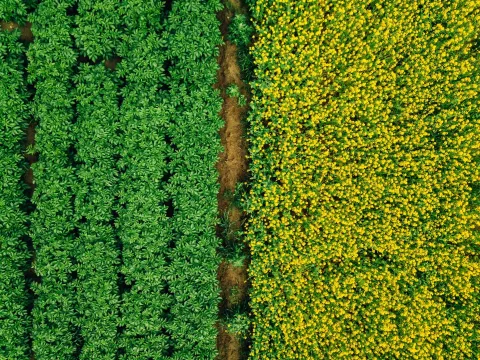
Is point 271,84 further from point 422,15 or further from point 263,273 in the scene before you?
point 263,273

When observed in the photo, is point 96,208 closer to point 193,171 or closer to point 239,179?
point 193,171

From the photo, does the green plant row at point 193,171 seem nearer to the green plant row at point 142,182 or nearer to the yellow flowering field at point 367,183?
the green plant row at point 142,182

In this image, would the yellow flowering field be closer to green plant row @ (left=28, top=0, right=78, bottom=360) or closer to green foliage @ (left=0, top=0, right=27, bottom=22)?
green plant row @ (left=28, top=0, right=78, bottom=360)

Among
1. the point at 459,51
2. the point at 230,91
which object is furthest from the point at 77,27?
the point at 459,51

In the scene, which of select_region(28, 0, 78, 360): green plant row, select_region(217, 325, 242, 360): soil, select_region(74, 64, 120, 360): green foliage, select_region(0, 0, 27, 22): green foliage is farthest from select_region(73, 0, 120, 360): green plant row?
select_region(217, 325, 242, 360): soil

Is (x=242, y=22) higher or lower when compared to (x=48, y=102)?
higher
